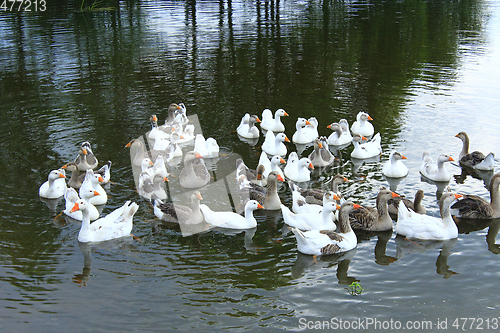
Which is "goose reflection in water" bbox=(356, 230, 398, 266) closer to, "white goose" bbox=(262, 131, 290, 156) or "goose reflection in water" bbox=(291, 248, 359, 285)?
"goose reflection in water" bbox=(291, 248, 359, 285)

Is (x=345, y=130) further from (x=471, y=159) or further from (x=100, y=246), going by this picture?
(x=100, y=246)

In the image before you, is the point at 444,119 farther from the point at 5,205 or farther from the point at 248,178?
the point at 5,205

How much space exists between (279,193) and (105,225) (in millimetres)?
4669

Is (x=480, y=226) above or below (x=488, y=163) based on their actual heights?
below

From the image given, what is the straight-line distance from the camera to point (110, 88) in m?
21.4

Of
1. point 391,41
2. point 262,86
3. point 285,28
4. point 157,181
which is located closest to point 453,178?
point 157,181

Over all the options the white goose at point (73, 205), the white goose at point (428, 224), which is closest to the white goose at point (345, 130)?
the white goose at point (428, 224)

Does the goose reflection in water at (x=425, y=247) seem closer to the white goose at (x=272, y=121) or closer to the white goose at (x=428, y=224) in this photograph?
the white goose at (x=428, y=224)

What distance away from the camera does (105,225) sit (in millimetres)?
10359

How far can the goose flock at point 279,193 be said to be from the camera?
10273mm

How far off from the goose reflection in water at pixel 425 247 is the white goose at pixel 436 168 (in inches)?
120

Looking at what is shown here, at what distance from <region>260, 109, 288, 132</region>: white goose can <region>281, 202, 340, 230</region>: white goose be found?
633 cm

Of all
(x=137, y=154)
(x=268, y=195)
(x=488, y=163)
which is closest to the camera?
(x=268, y=195)

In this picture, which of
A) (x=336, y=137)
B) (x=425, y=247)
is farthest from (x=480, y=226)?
(x=336, y=137)
